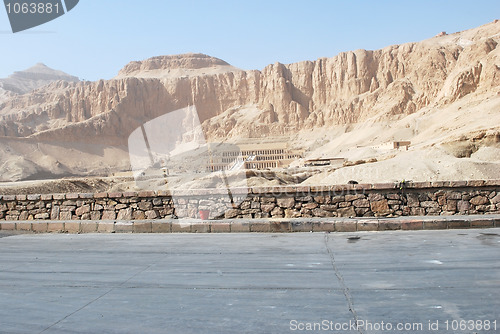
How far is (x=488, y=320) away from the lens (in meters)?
3.00

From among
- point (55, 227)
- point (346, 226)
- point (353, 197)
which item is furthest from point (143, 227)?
point (353, 197)

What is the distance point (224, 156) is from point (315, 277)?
7836cm

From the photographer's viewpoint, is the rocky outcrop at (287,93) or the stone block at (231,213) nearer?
the stone block at (231,213)

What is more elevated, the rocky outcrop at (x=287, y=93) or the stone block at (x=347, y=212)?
the rocky outcrop at (x=287, y=93)

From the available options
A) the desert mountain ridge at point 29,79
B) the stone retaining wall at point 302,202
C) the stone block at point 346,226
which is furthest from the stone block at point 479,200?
the desert mountain ridge at point 29,79

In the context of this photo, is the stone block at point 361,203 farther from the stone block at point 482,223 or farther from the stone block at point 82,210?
the stone block at point 82,210

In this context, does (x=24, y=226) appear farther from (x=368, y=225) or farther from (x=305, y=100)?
(x=305, y=100)

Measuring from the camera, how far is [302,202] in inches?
329

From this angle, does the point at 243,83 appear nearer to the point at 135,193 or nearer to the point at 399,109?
the point at 399,109

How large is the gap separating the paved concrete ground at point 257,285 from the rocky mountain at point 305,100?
144 feet

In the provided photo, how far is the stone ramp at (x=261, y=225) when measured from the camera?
7.18 m

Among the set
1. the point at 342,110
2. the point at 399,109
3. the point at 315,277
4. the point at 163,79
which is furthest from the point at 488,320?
the point at 163,79

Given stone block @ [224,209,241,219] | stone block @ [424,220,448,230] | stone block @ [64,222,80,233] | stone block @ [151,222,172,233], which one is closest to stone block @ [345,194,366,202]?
stone block @ [424,220,448,230]

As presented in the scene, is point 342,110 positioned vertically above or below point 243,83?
below
